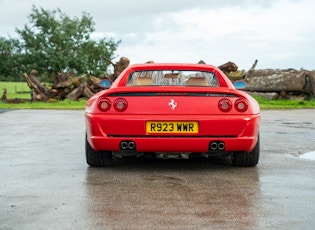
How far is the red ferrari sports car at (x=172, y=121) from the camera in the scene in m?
6.65

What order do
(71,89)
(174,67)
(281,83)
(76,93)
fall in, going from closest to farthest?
(174,67)
(281,83)
(76,93)
(71,89)

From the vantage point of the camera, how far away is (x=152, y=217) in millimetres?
4543

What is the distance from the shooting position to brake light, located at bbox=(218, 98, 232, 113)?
6.73 metres

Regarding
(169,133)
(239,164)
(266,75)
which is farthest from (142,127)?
(266,75)

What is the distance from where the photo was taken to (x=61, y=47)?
6191cm

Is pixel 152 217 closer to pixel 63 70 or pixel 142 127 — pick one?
pixel 142 127

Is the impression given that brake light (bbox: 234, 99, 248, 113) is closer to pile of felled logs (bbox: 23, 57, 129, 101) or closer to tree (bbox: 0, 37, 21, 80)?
pile of felled logs (bbox: 23, 57, 129, 101)

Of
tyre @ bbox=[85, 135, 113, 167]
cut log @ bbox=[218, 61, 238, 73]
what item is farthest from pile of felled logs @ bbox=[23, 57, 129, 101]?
tyre @ bbox=[85, 135, 113, 167]

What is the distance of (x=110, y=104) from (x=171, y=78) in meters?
1.21

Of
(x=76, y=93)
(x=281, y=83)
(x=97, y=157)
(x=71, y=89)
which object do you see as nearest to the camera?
(x=97, y=157)

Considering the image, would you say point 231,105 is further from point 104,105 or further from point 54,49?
point 54,49

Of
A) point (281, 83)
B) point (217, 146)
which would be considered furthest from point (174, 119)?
point (281, 83)

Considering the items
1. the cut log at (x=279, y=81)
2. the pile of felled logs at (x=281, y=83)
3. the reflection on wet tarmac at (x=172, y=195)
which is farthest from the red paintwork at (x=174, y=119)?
the cut log at (x=279, y=81)

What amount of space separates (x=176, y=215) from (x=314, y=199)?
139cm
